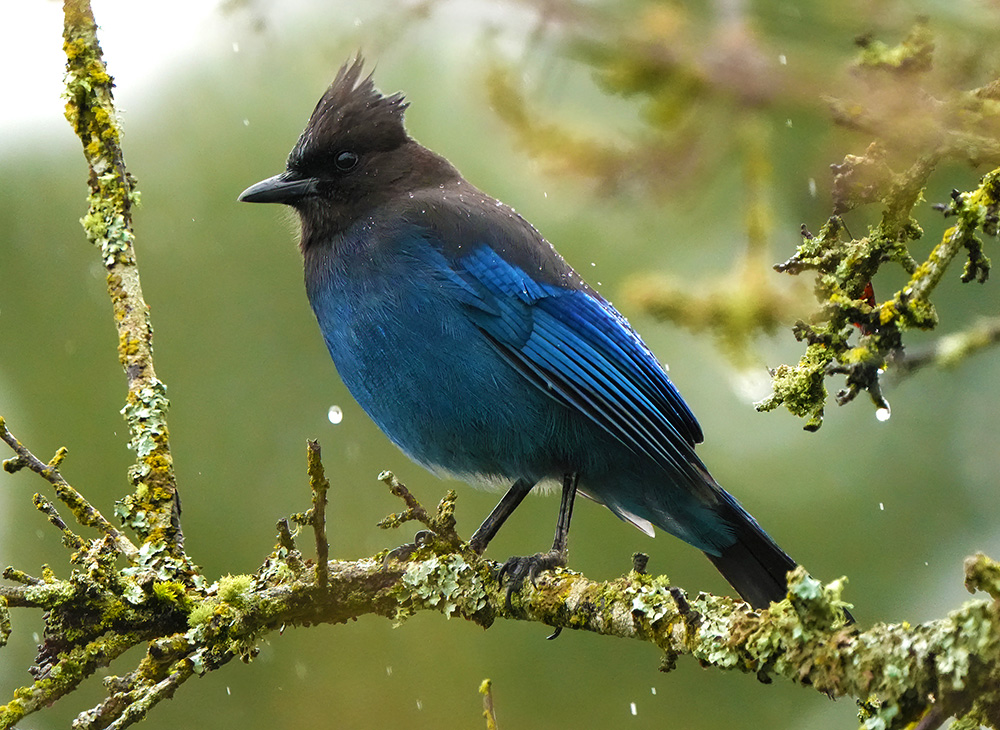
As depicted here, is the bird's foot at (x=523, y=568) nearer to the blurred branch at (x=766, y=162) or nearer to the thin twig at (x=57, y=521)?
the blurred branch at (x=766, y=162)

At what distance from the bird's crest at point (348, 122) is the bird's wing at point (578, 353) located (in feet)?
2.16

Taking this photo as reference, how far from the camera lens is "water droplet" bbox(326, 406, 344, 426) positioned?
5.73m

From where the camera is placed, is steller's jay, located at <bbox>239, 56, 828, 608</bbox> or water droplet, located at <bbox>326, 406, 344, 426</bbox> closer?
steller's jay, located at <bbox>239, 56, 828, 608</bbox>

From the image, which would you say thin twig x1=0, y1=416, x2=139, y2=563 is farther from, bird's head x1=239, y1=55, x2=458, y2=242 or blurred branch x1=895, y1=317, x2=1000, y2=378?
blurred branch x1=895, y1=317, x2=1000, y2=378

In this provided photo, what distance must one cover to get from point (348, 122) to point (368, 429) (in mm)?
1923

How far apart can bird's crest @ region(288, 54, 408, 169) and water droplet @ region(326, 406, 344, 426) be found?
1.68 m

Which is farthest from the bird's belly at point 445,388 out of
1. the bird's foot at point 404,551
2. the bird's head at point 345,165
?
the bird's head at point 345,165

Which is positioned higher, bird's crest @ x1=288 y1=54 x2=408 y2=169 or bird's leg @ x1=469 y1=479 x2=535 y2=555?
bird's crest @ x1=288 y1=54 x2=408 y2=169

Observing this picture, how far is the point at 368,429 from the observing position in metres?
5.85

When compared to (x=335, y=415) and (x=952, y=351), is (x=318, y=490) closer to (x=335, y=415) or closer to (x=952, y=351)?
(x=952, y=351)

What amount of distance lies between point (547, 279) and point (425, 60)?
2.80 meters

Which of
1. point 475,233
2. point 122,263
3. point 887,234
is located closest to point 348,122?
point 475,233

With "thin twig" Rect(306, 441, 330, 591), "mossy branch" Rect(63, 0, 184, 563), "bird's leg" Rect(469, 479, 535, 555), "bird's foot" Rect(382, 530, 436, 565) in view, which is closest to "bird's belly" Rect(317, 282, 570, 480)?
"bird's leg" Rect(469, 479, 535, 555)

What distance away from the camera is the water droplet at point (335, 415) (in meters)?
5.73
